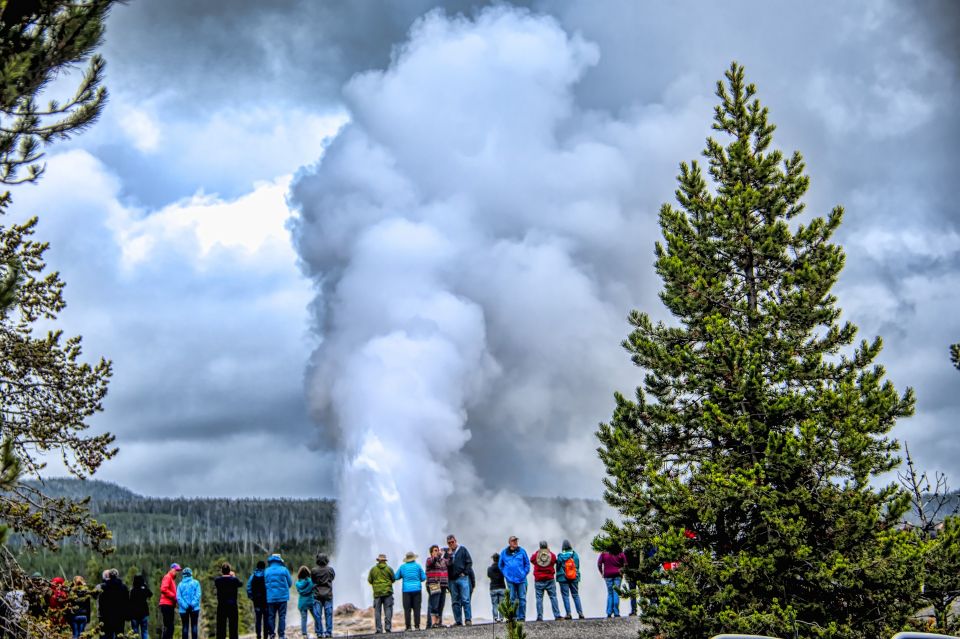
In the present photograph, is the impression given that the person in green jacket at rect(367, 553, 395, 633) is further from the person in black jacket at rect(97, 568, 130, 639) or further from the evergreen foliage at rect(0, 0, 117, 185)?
the evergreen foliage at rect(0, 0, 117, 185)

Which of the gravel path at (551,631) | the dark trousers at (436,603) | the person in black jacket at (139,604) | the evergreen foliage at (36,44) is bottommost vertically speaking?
the gravel path at (551,631)

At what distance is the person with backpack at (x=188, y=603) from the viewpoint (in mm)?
17016

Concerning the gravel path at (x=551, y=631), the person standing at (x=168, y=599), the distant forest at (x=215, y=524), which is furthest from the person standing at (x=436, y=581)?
the distant forest at (x=215, y=524)

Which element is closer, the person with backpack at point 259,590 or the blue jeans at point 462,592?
the person with backpack at point 259,590

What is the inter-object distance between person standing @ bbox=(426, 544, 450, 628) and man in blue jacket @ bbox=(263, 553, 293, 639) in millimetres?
3206

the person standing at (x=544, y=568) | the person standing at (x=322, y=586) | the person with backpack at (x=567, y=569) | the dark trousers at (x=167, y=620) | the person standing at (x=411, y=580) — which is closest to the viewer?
the dark trousers at (x=167, y=620)

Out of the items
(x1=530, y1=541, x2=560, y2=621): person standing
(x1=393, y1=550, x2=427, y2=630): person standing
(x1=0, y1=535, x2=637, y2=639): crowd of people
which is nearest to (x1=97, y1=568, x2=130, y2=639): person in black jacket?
(x1=0, y1=535, x2=637, y2=639): crowd of people

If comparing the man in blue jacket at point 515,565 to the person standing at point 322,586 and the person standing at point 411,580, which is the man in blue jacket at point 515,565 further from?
the person standing at point 322,586

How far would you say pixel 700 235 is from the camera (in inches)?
672

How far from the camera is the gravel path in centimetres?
1763

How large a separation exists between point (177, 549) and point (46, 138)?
340 feet

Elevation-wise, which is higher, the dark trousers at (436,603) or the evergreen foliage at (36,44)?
the evergreen foliage at (36,44)

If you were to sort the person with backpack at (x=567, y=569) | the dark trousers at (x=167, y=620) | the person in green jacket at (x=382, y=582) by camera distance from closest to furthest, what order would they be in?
the dark trousers at (x=167, y=620) → the person in green jacket at (x=382, y=582) → the person with backpack at (x=567, y=569)

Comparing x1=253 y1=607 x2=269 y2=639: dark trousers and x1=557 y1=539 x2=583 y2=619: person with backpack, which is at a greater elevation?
x1=557 y1=539 x2=583 y2=619: person with backpack
